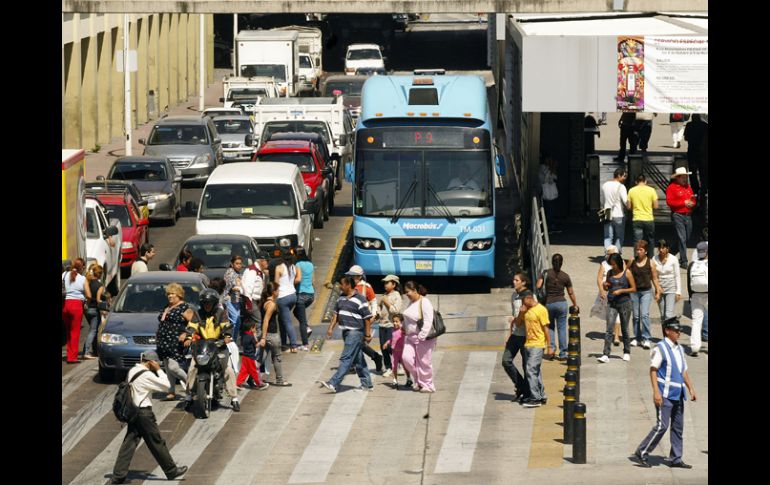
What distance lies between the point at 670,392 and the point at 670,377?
0.15 m

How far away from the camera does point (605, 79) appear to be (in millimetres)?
26453

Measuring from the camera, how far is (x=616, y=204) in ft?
85.3

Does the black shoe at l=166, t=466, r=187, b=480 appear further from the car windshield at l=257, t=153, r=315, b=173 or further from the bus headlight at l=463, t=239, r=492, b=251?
the car windshield at l=257, t=153, r=315, b=173

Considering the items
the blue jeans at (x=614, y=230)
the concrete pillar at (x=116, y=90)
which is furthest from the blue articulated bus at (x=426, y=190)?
the concrete pillar at (x=116, y=90)

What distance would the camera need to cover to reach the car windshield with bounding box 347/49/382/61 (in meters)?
73.4

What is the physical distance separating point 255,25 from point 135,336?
71086mm

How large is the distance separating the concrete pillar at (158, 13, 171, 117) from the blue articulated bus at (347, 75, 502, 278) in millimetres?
37287

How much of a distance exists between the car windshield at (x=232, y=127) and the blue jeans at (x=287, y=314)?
23.0 m

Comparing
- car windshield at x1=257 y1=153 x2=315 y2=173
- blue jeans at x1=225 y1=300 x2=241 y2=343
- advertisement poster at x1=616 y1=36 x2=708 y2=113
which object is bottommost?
blue jeans at x1=225 y1=300 x2=241 y2=343

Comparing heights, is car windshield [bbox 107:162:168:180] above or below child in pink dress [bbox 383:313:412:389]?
above

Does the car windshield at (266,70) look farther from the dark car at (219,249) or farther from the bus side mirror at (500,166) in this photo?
the dark car at (219,249)

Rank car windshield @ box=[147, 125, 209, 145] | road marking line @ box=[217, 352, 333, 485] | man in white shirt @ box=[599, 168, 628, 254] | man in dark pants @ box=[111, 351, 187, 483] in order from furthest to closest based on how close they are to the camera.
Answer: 1. car windshield @ box=[147, 125, 209, 145]
2. man in white shirt @ box=[599, 168, 628, 254]
3. road marking line @ box=[217, 352, 333, 485]
4. man in dark pants @ box=[111, 351, 187, 483]

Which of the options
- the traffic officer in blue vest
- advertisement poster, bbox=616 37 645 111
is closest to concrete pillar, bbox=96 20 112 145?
advertisement poster, bbox=616 37 645 111
